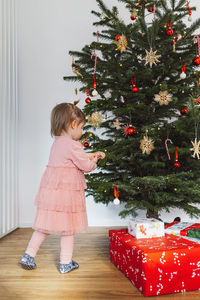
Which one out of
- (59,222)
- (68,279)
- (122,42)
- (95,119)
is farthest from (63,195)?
(122,42)

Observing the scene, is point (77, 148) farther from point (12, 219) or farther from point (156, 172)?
point (12, 219)

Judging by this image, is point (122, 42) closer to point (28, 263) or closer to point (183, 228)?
point (183, 228)

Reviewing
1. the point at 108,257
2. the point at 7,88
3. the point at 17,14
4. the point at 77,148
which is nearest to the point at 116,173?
the point at 77,148

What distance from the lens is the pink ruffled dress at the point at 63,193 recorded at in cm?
140

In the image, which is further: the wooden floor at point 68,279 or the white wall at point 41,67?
the white wall at point 41,67

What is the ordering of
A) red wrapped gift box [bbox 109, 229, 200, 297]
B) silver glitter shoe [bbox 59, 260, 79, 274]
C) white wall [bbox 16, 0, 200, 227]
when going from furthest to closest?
white wall [bbox 16, 0, 200, 227]
silver glitter shoe [bbox 59, 260, 79, 274]
red wrapped gift box [bbox 109, 229, 200, 297]

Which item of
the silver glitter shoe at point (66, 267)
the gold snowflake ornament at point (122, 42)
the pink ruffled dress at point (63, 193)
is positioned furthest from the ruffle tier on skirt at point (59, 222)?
the gold snowflake ornament at point (122, 42)

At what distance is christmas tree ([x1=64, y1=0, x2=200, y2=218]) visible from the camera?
4.83ft

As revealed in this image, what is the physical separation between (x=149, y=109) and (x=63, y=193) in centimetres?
69

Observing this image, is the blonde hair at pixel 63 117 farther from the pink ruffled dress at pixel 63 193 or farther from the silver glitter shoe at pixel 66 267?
the silver glitter shoe at pixel 66 267

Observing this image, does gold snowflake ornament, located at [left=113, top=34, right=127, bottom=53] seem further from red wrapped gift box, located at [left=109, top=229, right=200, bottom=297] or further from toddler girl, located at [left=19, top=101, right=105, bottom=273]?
red wrapped gift box, located at [left=109, top=229, right=200, bottom=297]

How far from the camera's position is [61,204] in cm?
141

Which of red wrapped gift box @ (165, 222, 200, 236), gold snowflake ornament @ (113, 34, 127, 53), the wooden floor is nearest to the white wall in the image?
the wooden floor

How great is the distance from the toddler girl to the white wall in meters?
1.13
